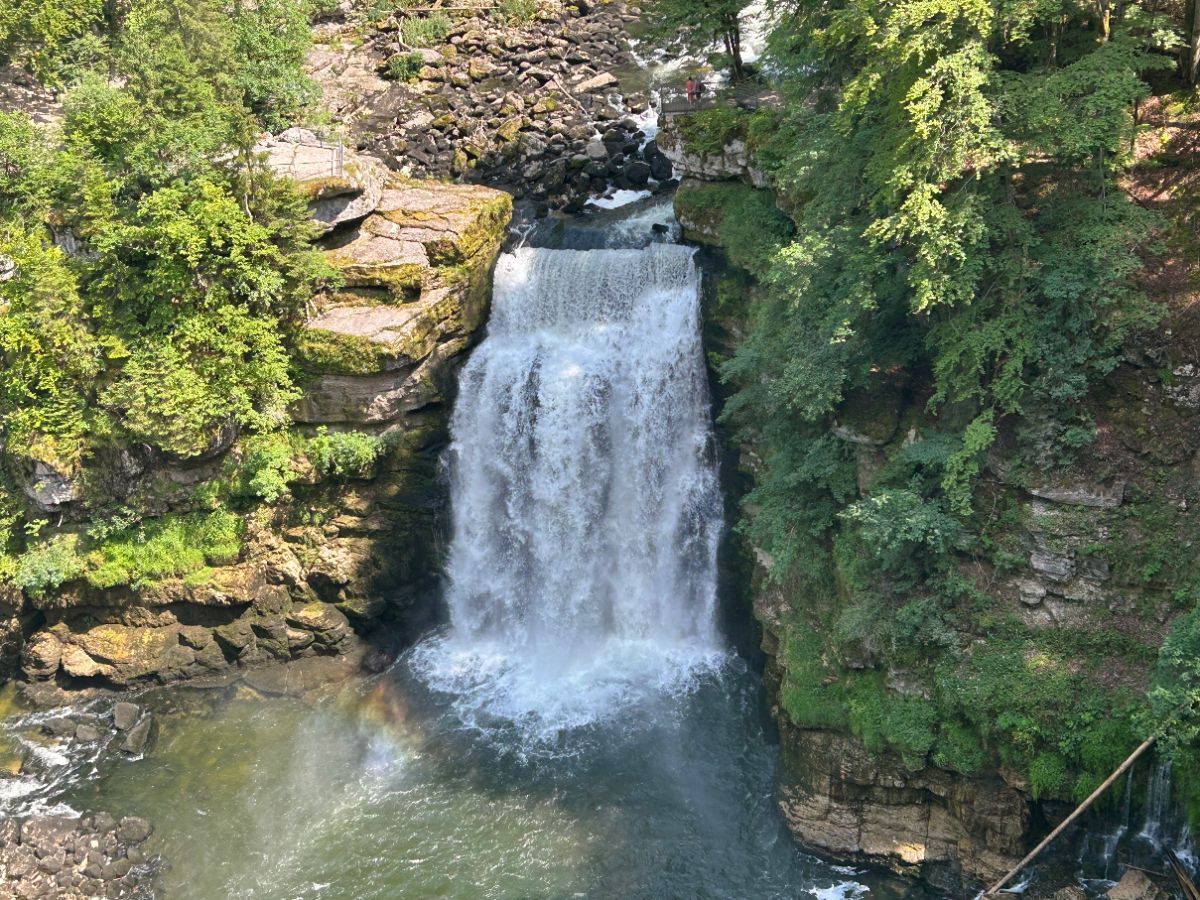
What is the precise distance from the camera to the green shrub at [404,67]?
116 feet

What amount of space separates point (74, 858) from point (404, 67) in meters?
27.1

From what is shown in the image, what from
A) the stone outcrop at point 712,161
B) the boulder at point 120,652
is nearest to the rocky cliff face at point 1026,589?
the stone outcrop at point 712,161

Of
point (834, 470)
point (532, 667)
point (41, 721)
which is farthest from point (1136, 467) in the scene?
point (41, 721)

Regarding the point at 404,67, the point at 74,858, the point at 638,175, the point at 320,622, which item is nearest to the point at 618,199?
the point at 638,175

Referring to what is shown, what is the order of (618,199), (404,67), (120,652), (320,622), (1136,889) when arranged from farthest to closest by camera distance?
(404,67)
(618,199)
(320,622)
(120,652)
(1136,889)

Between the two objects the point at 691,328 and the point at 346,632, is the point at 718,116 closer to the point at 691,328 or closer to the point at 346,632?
the point at 691,328

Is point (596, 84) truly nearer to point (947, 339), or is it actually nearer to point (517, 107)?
point (517, 107)

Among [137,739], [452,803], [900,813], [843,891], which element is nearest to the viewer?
[843,891]

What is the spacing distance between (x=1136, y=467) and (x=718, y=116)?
1354 centimetres

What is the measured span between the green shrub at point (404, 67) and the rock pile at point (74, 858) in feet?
84.8

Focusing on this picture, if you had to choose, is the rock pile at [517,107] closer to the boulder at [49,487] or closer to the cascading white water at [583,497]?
the cascading white water at [583,497]

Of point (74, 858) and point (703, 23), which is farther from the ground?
point (703, 23)

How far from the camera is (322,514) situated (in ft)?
83.4

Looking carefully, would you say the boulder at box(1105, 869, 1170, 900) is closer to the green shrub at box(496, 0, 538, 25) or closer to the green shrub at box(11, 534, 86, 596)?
the green shrub at box(11, 534, 86, 596)
